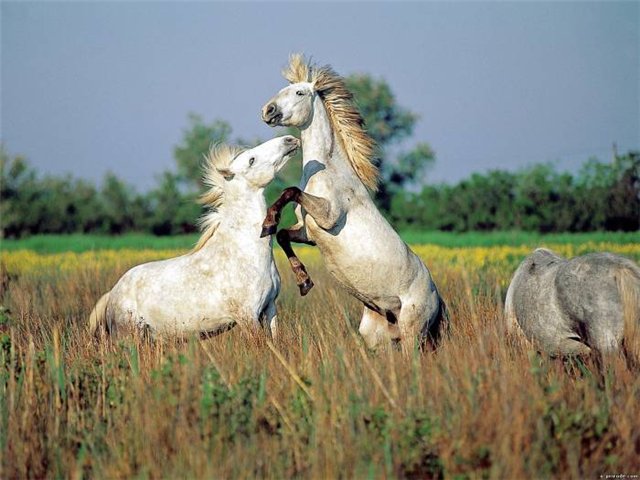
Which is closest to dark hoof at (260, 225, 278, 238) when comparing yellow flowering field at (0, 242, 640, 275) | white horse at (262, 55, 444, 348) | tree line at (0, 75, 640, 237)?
white horse at (262, 55, 444, 348)

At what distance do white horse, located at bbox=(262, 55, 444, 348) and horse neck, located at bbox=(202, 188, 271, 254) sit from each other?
0.37 metres

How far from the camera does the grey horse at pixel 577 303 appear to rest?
554 cm

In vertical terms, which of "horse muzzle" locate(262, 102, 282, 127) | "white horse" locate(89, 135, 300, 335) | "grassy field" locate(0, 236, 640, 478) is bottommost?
"grassy field" locate(0, 236, 640, 478)

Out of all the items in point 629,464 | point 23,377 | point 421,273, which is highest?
point 421,273

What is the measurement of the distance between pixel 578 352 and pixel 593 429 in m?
1.88

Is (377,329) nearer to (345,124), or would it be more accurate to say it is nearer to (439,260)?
(345,124)

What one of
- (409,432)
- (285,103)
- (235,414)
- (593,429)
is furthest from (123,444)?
(285,103)

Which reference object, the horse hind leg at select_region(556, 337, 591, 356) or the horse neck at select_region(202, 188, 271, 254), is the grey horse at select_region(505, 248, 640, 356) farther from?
the horse neck at select_region(202, 188, 271, 254)

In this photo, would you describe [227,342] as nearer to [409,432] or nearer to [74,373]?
[74,373]

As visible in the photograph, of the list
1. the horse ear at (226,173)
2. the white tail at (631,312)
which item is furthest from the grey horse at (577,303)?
the horse ear at (226,173)

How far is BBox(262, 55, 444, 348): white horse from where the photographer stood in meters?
6.73

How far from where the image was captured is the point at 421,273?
23.6 ft

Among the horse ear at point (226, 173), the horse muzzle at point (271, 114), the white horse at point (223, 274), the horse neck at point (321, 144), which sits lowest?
the white horse at point (223, 274)

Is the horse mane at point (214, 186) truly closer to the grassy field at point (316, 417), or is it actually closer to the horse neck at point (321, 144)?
the horse neck at point (321, 144)
